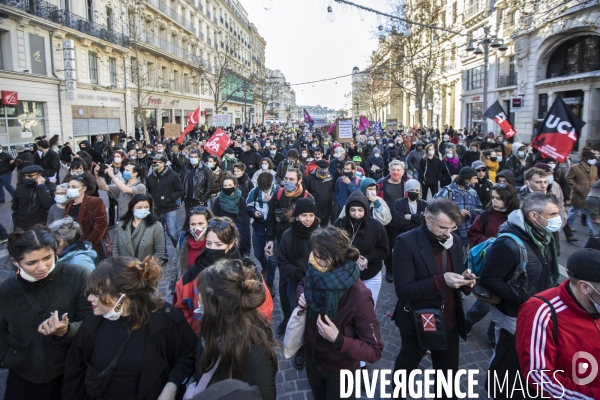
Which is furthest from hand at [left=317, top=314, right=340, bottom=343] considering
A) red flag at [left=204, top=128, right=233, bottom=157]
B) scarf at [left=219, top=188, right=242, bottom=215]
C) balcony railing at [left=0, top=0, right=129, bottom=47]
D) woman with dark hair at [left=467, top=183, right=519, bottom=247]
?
balcony railing at [left=0, top=0, right=129, bottom=47]

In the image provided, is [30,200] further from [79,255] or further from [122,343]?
[122,343]

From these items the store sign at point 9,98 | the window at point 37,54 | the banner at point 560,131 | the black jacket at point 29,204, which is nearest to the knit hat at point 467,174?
the banner at point 560,131

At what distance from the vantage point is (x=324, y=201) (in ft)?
22.9

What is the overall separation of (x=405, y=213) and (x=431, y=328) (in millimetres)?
2695

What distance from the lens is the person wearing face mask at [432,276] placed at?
9.70ft

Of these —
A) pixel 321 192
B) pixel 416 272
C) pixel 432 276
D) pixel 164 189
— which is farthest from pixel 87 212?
pixel 432 276

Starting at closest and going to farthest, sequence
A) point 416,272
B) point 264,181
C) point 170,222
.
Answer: point 416,272, point 264,181, point 170,222

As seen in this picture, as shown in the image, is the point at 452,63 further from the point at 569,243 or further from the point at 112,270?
the point at 112,270

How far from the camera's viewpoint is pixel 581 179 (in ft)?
25.6

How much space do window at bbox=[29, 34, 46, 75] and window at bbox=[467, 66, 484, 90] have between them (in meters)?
30.5

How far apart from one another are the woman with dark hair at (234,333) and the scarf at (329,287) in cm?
50

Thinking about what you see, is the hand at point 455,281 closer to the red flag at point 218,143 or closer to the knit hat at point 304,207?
the knit hat at point 304,207

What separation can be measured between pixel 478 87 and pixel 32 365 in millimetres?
36664

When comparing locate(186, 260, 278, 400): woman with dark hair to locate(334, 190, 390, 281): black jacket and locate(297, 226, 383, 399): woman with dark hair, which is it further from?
locate(334, 190, 390, 281): black jacket
